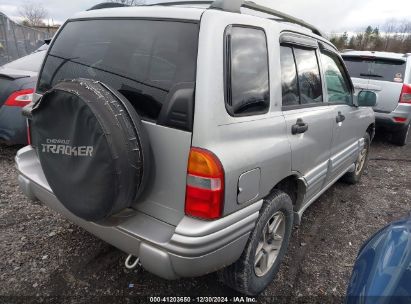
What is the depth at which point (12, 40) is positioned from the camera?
1184 cm

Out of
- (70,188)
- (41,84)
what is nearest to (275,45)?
(70,188)

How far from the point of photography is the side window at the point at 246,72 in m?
1.87

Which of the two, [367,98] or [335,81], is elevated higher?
[335,81]

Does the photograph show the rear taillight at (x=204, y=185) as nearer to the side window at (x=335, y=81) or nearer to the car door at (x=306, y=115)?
the car door at (x=306, y=115)

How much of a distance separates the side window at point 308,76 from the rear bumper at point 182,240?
111cm

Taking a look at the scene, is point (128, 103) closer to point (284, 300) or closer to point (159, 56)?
point (159, 56)

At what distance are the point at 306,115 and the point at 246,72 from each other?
0.81m

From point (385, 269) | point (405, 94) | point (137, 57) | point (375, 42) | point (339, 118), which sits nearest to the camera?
point (385, 269)

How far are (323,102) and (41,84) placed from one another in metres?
2.30

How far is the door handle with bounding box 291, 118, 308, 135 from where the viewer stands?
7.71 ft

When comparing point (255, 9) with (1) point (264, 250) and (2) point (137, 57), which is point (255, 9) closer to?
(2) point (137, 57)

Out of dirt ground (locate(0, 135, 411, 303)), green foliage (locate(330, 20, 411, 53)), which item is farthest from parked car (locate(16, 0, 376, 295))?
green foliage (locate(330, 20, 411, 53))

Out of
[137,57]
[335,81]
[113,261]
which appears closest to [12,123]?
[113,261]

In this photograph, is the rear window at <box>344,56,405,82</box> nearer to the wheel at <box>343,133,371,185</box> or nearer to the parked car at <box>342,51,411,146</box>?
the parked car at <box>342,51,411,146</box>
